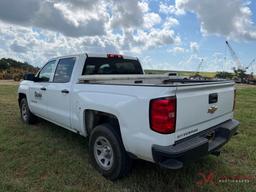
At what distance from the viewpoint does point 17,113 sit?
7887 millimetres

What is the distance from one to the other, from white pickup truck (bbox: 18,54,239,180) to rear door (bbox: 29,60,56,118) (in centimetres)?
14

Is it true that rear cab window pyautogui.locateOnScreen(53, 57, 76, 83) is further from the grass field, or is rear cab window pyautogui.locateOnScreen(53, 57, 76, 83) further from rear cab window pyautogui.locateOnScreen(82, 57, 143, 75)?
the grass field

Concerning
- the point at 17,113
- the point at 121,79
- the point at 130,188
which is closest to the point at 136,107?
the point at 130,188

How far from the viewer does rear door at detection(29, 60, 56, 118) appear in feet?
17.0

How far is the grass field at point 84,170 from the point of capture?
128 inches

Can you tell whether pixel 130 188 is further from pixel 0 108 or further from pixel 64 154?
pixel 0 108

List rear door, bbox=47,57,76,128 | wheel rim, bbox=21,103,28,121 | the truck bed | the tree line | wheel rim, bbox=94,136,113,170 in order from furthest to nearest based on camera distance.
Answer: the tree line → wheel rim, bbox=21,103,28,121 → rear door, bbox=47,57,76,128 → the truck bed → wheel rim, bbox=94,136,113,170

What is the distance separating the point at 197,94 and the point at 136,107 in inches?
31.3

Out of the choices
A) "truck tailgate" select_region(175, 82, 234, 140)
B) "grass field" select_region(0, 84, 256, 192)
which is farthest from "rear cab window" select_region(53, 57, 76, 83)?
"truck tailgate" select_region(175, 82, 234, 140)

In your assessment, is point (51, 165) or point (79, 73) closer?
point (51, 165)

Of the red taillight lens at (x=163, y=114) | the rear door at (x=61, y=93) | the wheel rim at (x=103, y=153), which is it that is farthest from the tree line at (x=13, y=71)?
the red taillight lens at (x=163, y=114)

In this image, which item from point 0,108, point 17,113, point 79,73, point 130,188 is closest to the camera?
point 130,188

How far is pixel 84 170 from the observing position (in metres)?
3.73

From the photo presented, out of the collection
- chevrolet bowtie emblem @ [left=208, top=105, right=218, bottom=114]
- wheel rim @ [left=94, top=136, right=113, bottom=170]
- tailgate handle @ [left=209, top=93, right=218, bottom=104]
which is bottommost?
wheel rim @ [left=94, top=136, right=113, bottom=170]
